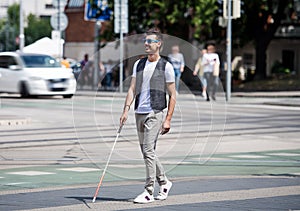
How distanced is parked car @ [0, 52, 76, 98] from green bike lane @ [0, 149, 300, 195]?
57.9 feet

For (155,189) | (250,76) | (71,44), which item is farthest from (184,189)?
(71,44)

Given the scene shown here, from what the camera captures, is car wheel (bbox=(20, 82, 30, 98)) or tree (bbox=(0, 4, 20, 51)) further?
tree (bbox=(0, 4, 20, 51))

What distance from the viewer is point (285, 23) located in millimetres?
48500

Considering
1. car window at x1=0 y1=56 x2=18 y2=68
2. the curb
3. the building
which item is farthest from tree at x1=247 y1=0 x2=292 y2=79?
the building

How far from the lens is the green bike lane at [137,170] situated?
11.2m

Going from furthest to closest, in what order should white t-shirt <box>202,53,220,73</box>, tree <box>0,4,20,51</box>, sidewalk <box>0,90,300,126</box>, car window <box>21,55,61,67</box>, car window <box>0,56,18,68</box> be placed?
tree <box>0,4,20,51</box>
car window <box>0,56,18,68</box>
car window <box>21,55,61,67</box>
white t-shirt <box>202,53,220,73</box>
sidewalk <box>0,90,300,126</box>

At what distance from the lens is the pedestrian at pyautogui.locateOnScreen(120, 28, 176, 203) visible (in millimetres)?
9477

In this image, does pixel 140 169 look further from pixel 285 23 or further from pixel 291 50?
pixel 291 50

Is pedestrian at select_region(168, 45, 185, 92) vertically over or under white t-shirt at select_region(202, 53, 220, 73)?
over

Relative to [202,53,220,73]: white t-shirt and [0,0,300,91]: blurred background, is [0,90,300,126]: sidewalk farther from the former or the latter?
[202,53,220,73]: white t-shirt

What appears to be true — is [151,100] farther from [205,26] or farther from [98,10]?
[98,10]

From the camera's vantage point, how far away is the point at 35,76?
31.7m

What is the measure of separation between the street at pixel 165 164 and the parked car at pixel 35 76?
546 inches

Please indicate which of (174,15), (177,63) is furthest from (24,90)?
(177,63)
